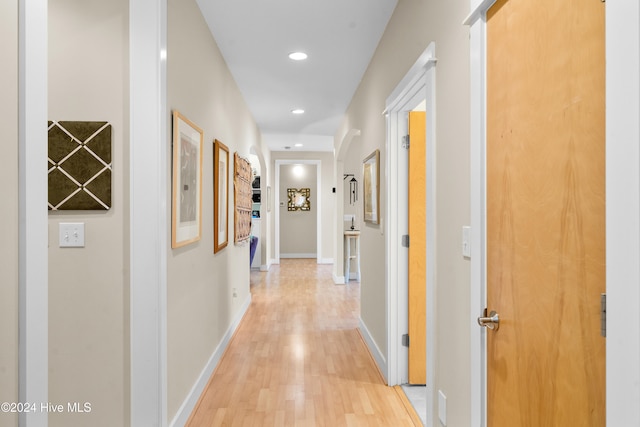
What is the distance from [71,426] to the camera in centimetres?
192

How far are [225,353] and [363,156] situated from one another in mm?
2295

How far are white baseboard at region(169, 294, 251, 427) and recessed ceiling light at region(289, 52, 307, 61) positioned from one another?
2531mm

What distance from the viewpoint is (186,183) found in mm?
2426

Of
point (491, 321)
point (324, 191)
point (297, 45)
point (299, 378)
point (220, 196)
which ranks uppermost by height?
point (297, 45)

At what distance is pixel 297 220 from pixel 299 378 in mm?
8408

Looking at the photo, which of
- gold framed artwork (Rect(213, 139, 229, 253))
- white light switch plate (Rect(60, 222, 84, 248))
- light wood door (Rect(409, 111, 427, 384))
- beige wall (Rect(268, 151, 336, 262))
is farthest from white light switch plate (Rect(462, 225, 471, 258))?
beige wall (Rect(268, 151, 336, 262))

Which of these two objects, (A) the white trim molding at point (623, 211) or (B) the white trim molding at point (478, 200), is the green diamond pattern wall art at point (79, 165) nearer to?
(B) the white trim molding at point (478, 200)

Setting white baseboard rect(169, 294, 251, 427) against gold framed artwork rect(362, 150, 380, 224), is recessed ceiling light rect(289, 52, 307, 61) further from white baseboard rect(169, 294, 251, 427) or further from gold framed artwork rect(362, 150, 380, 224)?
white baseboard rect(169, 294, 251, 427)

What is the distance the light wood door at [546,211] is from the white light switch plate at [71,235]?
5.67ft

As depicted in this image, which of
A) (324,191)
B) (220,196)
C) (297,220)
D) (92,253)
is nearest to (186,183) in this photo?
(92,253)

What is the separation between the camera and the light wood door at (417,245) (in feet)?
9.53

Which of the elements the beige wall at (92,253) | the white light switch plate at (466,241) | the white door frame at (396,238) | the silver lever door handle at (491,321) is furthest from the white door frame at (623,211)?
the white door frame at (396,238)

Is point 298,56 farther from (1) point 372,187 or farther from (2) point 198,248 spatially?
(2) point 198,248

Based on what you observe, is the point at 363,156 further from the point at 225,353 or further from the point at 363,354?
the point at 225,353
